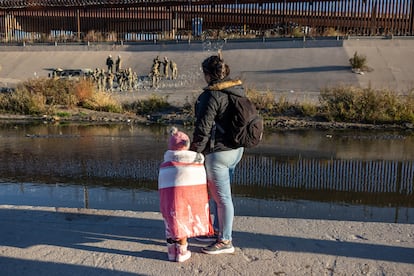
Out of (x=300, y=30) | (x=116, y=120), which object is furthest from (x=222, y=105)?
(x=300, y=30)

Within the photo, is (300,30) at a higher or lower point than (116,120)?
higher

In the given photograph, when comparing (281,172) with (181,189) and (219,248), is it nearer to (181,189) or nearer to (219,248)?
(219,248)

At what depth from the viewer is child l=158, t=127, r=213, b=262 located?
4.51m

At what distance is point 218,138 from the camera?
4629 mm

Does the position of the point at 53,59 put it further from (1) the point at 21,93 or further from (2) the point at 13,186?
(2) the point at 13,186

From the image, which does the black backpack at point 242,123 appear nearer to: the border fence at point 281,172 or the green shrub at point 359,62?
the border fence at point 281,172

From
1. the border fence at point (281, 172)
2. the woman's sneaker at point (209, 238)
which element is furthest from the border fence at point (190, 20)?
the woman's sneaker at point (209, 238)

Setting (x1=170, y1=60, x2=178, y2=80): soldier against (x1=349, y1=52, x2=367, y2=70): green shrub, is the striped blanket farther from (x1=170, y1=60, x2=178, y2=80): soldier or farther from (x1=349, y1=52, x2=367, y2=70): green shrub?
(x1=170, y1=60, x2=178, y2=80): soldier

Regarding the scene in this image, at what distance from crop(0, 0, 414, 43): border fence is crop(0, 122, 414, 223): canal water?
17.4m

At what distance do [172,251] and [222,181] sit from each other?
0.87 m

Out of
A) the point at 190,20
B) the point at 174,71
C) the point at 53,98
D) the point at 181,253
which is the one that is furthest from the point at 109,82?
the point at 181,253

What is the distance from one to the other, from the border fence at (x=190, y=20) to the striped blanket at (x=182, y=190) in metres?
27.5

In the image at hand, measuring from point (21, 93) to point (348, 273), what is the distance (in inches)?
774

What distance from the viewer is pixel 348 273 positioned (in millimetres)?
4438
